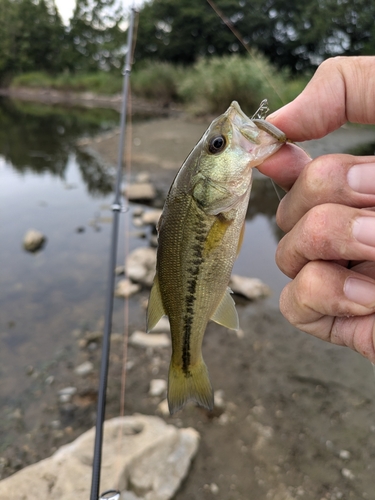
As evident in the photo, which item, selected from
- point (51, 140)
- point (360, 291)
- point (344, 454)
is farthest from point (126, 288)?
point (51, 140)

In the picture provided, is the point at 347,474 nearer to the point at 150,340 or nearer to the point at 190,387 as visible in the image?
the point at 190,387

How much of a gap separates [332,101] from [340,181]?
0.40 meters

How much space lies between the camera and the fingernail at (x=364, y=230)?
4.51 ft

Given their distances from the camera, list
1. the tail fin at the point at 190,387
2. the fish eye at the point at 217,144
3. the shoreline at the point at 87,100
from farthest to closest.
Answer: the shoreline at the point at 87,100, the tail fin at the point at 190,387, the fish eye at the point at 217,144

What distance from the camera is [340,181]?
1.46 m

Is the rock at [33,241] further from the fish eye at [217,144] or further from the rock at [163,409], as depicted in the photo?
the fish eye at [217,144]

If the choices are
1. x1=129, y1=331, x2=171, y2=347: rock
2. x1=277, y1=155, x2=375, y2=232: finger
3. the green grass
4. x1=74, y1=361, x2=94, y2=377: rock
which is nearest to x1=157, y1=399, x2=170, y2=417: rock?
x1=129, y1=331, x2=171, y2=347: rock

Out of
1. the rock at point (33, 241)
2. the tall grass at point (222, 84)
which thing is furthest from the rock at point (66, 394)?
the tall grass at point (222, 84)

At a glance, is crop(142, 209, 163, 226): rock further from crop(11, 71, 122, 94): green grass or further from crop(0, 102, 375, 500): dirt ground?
crop(11, 71, 122, 94): green grass

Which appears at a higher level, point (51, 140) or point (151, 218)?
point (151, 218)

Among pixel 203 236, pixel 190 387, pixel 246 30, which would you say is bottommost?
pixel 190 387

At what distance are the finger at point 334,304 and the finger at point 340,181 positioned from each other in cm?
29

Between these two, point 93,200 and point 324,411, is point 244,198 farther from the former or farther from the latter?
point 93,200

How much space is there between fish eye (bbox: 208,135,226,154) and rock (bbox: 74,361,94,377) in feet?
10.9
